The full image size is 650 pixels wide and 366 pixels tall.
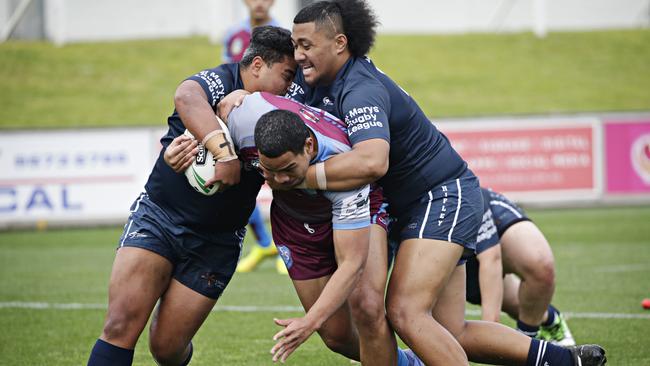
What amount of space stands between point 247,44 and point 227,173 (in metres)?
5.97

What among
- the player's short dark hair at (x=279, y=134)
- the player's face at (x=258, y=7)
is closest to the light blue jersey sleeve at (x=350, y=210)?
the player's short dark hair at (x=279, y=134)

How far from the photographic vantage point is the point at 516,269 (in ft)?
22.2

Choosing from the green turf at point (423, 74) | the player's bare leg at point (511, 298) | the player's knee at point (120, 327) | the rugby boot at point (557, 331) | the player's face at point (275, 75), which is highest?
the player's face at point (275, 75)

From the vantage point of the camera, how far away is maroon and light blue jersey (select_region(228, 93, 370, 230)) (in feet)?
15.6

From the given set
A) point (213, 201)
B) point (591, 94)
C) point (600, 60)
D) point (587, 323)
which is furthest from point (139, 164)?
point (600, 60)

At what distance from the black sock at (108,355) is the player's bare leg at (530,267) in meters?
2.87

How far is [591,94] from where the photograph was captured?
2503 centimetres

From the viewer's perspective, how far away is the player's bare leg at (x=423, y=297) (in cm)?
498

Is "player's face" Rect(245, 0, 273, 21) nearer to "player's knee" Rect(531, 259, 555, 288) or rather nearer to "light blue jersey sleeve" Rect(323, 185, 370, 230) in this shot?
"player's knee" Rect(531, 259, 555, 288)

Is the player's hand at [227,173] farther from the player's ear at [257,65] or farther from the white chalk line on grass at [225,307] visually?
the white chalk line on grass at [225,307]

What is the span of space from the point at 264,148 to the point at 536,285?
2.82 m

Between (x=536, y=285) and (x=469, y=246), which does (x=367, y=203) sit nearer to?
(x=469, y=246)

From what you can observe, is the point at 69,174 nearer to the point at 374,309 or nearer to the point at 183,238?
the point at 183,238

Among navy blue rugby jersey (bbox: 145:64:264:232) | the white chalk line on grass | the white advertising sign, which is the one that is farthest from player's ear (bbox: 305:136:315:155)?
the white advertising sign
